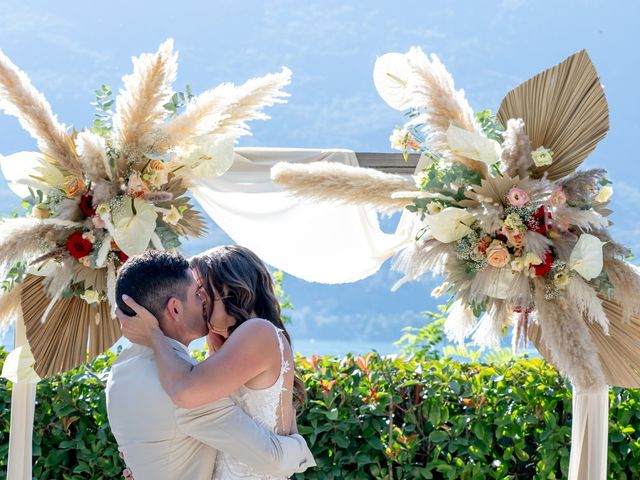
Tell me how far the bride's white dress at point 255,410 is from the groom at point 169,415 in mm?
38

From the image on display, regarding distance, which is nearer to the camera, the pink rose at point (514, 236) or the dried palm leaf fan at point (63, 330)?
the pink rose at point (514, 236)

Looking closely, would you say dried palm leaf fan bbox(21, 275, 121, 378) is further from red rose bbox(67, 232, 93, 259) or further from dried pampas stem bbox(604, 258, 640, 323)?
dried pampas stem bbox(604, 258, 640, 323)

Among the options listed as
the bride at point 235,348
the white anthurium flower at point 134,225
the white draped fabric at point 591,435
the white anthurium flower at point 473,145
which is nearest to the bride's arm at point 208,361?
the bride at point 235,348

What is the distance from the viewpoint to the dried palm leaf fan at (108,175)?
8.91 ft

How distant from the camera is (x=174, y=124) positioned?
2766 mm

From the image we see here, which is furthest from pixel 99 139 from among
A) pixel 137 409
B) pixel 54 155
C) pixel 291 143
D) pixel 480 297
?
pixel 291 143

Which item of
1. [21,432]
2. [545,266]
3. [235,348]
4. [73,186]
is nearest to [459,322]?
[545,266]

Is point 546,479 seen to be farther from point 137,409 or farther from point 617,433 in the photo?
point 137,409

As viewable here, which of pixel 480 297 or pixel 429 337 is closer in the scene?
pixel 480 297

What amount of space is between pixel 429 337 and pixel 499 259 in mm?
3101

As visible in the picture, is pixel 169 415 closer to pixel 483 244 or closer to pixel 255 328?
pixel 255 328

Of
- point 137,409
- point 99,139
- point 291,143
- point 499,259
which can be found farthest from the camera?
point 291,143

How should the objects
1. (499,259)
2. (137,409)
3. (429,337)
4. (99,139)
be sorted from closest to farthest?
1. (137,409)
2. (499,259)
3. (99,139)
4. (429,337)

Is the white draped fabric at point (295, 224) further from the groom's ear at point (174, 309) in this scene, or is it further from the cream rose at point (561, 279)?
the groom's ear at point (174, 309)
